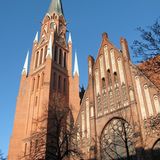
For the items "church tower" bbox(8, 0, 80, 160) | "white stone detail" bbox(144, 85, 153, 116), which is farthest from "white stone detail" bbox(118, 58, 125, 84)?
"church tower" bbox(8, 0, 80, 160)

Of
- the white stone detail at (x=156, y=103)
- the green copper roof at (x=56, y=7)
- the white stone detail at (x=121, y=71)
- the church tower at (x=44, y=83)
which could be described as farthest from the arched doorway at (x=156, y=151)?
the green copper roof at (x=56, y=7)

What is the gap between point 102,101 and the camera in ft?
63.8

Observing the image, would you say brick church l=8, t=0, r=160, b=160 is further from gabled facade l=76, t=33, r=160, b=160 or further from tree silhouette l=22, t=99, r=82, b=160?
tree silhouette l=22, t=99, r=82, b=160

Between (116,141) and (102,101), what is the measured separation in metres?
3.71

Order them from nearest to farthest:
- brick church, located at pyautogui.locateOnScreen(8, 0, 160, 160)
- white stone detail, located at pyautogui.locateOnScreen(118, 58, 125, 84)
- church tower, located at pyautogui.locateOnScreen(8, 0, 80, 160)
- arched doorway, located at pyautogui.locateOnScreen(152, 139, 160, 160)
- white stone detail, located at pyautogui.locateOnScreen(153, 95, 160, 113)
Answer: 1. arched doorway, located at pyautogui.locateOnScreen(152, 139, 160, 160)
2. brick church, located at pyautogui.locateOnScreen(8, 0, 160, 160)
3. white stone detail, located at pyautogui.locateOnScreen(153, 95, 160, 113)
4. white stone detail, located at pyautogui.locateOnScreen(118, 58, 125, 84)
5. church tower, located at pyautogui.locateOnScreen(8, 0, 80, 160)

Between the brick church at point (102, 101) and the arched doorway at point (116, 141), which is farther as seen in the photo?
the arched doorway at point (116, 141)

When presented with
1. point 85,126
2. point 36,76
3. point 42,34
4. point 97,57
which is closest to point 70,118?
point 85,126

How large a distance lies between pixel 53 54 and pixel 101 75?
A: 1057 centimetres

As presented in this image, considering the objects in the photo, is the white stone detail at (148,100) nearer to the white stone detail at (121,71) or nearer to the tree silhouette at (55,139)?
the white stone detail at (121,71)

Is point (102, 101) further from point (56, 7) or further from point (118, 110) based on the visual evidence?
point (56, 7)

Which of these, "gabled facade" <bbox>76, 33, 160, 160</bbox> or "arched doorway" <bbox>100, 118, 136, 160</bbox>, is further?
"arched doorway" <bbox>100, 118, 136, 160</bbox>

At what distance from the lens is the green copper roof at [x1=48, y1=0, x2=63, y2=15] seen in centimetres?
3916

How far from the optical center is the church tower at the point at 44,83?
78.7 feet

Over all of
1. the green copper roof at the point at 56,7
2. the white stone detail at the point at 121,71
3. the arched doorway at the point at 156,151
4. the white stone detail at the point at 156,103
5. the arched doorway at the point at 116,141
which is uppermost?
the green copper roof at the point at 56,7
